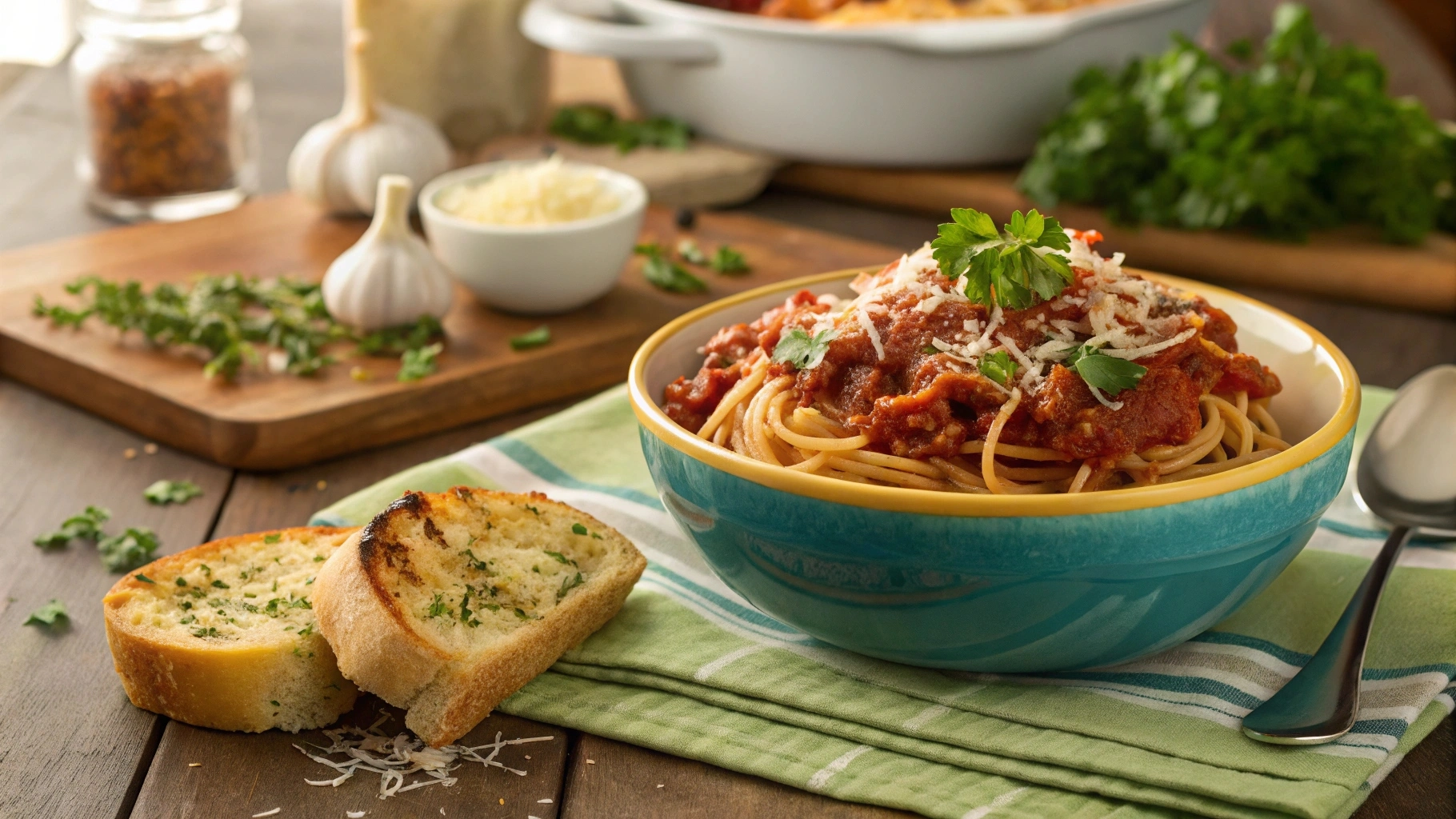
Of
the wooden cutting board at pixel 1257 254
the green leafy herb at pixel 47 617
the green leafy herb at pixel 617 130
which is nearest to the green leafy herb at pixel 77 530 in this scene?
the green leafy herb at pixel 47 617

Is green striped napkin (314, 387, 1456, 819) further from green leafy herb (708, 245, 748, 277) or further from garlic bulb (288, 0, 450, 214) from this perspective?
garlic bulb (288, 0, 450, 214)

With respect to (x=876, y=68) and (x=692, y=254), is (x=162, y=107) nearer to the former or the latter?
(x=692, y=254)

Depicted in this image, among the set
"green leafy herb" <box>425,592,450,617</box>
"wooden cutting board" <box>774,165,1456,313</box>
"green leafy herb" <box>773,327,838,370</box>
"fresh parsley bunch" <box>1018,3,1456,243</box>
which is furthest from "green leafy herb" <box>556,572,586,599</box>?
"fresh parsley bunch" <box>1018,3,1456,243</box>

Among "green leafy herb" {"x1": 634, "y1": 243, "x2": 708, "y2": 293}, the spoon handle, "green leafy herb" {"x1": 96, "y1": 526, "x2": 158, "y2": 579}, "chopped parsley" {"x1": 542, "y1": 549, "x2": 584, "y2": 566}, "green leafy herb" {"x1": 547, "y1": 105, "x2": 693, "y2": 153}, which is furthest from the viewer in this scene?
"green leafy herb" {"x1": 547, "y1": 105, "x2": 693, "y2": 153}

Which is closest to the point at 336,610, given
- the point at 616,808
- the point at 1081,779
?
the point at 616,808

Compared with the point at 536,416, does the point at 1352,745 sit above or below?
above

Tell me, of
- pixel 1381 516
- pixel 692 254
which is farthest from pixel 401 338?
pixel 1381 516

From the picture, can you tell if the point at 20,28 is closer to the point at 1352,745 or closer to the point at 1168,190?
the point at 1168,190
